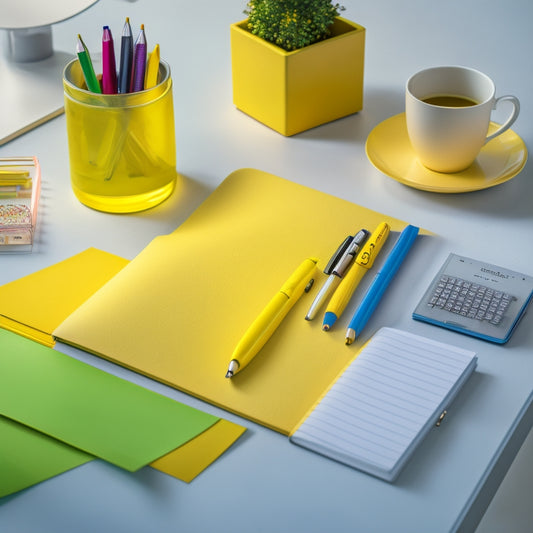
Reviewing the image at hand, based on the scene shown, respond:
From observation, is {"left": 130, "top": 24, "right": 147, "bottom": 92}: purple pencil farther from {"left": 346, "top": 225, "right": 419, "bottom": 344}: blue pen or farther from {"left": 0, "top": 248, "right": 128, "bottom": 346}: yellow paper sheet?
{"left": 346, "top": 225, "right": 419, "bottom": 344}: blue pen

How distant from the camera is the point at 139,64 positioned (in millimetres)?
998

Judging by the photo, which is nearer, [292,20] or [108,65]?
[108,65]

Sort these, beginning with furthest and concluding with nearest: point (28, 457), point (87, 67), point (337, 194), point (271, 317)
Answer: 1. point (337, 194)
2. point (87, 67)
3. point (271, 317)
4. point (28, 457)

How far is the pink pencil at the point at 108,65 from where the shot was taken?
973mm

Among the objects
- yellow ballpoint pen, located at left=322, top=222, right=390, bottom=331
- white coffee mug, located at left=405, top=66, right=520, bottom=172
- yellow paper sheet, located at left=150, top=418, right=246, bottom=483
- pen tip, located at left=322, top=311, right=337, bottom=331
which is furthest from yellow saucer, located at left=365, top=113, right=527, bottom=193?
yellow paper sheet, located at left=150, top=418, right=246, bottom=483

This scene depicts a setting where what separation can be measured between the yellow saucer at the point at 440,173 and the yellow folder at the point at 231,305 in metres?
0.09

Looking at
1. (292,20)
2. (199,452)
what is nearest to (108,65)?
(292,20)

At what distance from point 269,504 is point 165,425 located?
12 cm

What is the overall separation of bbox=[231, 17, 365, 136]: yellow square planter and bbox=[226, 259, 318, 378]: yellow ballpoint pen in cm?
30

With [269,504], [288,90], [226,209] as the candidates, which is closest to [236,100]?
[288,90]

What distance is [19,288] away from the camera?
93 centimetres

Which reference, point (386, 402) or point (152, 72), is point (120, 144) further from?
point (386, 402)

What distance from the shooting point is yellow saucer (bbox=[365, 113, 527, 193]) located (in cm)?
106

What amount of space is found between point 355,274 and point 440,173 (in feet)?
0.79
